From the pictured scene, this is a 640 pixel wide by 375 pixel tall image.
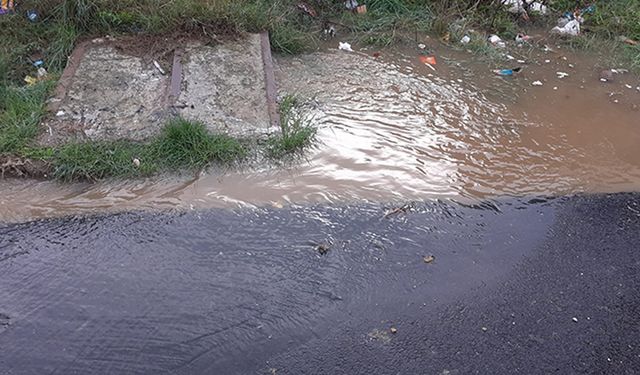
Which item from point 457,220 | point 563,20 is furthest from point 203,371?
point 563,20

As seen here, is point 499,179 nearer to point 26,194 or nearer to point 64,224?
point 64,224

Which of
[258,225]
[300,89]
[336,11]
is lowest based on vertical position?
[258,225]

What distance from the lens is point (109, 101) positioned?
13.9 feet

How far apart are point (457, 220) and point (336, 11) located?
10.6ft

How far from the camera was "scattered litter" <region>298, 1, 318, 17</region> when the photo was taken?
5.64 meters

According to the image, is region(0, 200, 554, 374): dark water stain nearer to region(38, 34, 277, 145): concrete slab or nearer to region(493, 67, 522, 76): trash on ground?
region(38, 34, 277, 145): concrete slab

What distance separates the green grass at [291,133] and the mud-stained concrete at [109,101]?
0.82 m

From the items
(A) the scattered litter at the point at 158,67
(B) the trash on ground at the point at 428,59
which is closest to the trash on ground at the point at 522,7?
(B) the trash on ground at the point at 428,59

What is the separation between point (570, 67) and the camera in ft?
17.6

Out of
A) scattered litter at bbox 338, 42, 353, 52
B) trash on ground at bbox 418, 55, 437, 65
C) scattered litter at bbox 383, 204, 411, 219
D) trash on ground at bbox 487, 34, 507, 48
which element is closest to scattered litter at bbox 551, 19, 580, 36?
trash on ground at bbox 487, 34, 507, 48

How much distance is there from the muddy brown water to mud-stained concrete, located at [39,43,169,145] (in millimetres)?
486

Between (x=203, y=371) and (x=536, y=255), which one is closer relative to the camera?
(x=203, y=371)

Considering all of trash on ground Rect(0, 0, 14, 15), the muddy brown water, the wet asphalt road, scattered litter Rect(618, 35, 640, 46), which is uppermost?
trash on ground Rect(0, 0, 14, 15)

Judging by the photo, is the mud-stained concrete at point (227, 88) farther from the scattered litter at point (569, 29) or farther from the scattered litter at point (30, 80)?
the scattered litter at point (569, 29)
